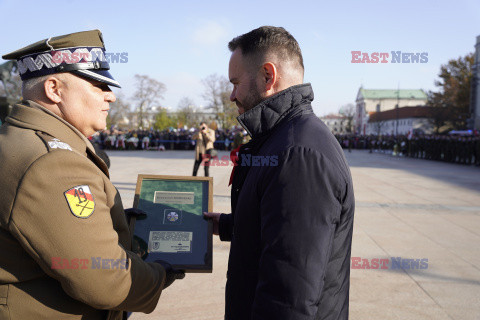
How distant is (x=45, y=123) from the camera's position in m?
1.52

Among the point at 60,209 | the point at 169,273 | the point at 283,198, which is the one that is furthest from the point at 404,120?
the point at 60,209

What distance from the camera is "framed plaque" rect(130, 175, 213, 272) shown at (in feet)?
6.68

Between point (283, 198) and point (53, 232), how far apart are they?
0.81m

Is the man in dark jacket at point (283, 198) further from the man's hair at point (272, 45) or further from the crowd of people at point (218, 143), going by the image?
the crowd of people at point (218, 143)

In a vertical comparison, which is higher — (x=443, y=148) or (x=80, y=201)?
(x=80, y=201)

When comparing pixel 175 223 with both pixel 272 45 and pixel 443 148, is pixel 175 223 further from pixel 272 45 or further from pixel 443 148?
pixel 443 148

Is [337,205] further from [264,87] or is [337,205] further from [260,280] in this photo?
[264,87]

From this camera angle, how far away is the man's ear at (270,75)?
1630mm

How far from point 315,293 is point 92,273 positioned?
81 cm

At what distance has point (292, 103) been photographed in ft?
5.33

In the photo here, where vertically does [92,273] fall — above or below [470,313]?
above

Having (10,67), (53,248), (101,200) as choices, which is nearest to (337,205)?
(101,200)

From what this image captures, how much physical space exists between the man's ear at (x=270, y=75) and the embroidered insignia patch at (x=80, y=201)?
86cm

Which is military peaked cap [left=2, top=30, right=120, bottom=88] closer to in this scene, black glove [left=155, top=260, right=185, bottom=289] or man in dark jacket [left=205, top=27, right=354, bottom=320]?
man in dark jacket [left=205, top=27, right=354, bottom=320]
